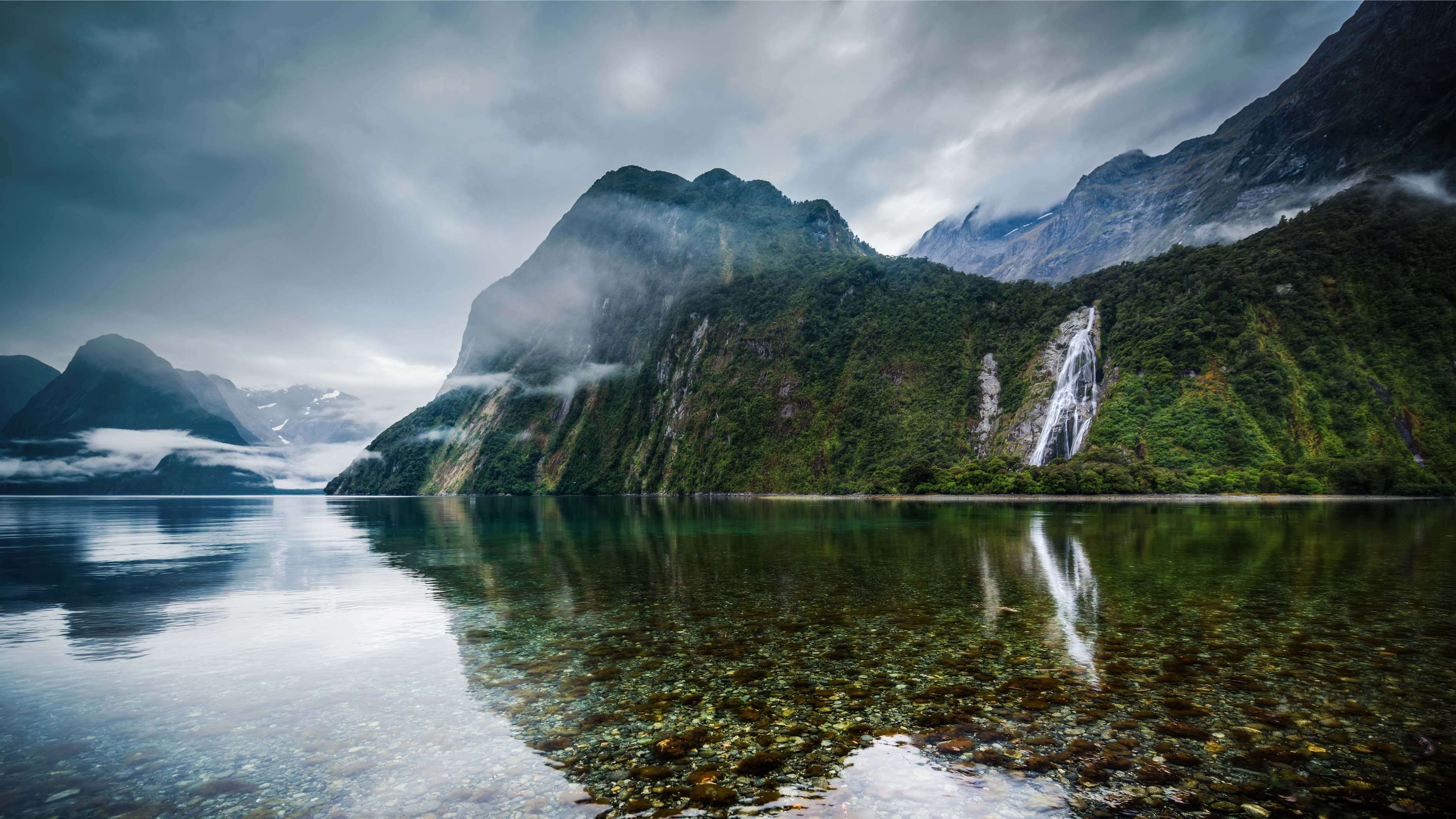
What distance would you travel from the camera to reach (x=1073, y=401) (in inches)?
5915

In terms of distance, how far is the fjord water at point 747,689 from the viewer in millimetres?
9023

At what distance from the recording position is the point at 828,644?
17156 mm

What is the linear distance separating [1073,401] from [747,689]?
162 meters

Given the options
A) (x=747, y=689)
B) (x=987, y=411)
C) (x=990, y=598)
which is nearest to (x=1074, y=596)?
(x=990, y=598)

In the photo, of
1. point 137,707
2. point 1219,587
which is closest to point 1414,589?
point 1219,587

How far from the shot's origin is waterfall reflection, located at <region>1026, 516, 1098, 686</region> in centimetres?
1612

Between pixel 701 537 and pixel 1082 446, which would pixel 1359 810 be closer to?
pixel 701 537

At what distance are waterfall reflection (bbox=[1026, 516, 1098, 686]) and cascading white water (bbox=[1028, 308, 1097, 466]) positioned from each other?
385 feet

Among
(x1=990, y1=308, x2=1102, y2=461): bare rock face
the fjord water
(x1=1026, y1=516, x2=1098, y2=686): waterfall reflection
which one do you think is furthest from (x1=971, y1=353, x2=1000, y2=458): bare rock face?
the fjord water

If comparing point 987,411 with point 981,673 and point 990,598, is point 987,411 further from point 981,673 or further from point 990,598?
point 981,673

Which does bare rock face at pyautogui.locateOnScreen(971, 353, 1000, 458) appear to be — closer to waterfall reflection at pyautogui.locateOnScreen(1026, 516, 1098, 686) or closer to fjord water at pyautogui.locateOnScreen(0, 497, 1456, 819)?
waterfall reflection at pyautogui.locateOnScreen(1026, 516, 1098, 686)

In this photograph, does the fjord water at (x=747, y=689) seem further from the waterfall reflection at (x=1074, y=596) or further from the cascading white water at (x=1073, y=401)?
the cascading white water at (x=1073, y=401)

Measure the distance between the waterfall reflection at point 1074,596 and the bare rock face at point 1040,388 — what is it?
12444 cm

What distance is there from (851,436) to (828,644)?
575 ft
